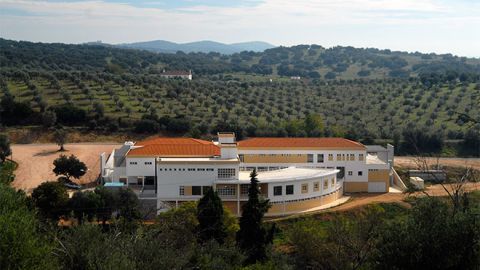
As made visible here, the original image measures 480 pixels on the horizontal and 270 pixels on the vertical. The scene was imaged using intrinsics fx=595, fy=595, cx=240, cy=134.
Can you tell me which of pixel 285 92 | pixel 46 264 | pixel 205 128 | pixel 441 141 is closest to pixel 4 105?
pixel 205 128

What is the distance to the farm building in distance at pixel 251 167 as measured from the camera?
1410 inches

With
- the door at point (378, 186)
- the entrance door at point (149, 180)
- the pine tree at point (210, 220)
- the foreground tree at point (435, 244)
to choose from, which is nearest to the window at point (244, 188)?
the entrance door at point (149, 180)

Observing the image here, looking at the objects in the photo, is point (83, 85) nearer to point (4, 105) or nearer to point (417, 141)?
point (4, 105)

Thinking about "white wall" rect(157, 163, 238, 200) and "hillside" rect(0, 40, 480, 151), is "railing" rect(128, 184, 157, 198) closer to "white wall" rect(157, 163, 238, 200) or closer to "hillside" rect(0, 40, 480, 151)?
A: "white wall" rect(157, 163, 238, 200)

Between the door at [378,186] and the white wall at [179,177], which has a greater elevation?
the white wall at [179,177]

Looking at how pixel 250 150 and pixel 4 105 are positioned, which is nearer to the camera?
pixel 250 150

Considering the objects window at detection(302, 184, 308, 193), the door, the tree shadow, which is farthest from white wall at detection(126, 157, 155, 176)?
the door

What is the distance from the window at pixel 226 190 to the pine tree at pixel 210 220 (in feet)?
24.8

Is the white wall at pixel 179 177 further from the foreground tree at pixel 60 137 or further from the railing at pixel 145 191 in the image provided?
the foreground tree at pixel 60 137

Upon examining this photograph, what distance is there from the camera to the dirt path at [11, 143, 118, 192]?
141 feet

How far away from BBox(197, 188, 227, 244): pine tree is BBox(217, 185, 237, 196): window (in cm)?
755

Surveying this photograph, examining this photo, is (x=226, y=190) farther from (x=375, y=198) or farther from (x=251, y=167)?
(x=375, y=198)

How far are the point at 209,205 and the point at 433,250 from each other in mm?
12281

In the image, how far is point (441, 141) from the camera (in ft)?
186
